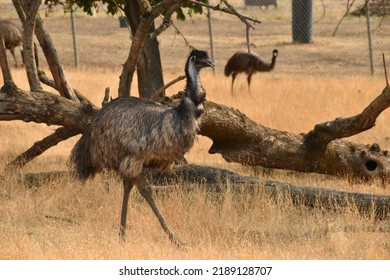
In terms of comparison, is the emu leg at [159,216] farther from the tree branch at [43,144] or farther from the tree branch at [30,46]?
the tree branch at [43,144]

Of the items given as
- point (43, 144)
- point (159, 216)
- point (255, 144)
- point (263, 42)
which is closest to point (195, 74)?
point (159, 216)

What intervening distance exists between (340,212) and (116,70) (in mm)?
14316

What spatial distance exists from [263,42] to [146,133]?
2275 centimetres

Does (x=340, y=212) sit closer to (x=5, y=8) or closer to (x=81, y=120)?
(x=81, y=120)

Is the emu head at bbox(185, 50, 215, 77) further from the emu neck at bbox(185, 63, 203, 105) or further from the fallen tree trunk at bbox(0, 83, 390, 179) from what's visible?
the fallen tree trunk at bbox(0, 83, 390, 179)

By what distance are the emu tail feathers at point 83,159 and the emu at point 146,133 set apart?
8 centimetres

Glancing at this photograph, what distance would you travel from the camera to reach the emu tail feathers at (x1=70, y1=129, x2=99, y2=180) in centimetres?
847

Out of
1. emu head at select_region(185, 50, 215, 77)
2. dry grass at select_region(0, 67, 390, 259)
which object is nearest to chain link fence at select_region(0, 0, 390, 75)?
dry grass at select_region(0, 67, 390, 259)

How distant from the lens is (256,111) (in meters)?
16.6

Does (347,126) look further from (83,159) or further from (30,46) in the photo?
(30,46)

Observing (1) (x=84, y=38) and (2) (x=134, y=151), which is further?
(1) (x=84, y=38)

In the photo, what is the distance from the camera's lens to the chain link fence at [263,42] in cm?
2506

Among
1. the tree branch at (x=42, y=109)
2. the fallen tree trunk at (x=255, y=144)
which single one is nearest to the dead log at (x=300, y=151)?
the fallen tree trunk at (x=255, y=144)

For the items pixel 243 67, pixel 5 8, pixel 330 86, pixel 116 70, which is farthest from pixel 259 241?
pixel 5 8
